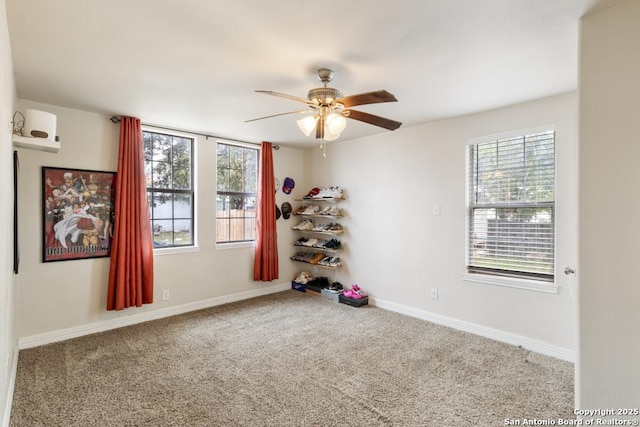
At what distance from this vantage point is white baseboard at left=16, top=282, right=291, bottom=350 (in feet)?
10.5

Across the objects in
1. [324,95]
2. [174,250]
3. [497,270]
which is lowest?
[497,270]

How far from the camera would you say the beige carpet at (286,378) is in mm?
2141

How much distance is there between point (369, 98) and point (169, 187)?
3070 mm

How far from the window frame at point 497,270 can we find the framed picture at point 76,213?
3969 millimetres

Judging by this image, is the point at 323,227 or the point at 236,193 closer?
the point at 236,193

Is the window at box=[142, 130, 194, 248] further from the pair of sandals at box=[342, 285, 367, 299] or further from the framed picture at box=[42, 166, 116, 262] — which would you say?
the pair of sandals at box=[342, 285, 367, 299]

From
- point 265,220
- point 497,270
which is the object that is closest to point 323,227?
point 265,220

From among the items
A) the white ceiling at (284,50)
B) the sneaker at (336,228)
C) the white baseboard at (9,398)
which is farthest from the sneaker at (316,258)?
the white baseboard at (9,398)

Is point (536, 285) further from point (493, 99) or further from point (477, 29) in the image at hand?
point (477, 29)

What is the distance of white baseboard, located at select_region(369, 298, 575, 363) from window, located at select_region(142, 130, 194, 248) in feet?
9.29

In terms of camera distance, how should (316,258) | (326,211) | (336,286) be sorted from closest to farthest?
(336,286), (326,211), (316,258)

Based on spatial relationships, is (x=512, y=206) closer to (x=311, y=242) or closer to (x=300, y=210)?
(x=311, y=242)

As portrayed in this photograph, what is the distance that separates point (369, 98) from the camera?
2.21 m

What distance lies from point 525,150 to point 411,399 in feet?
8.43
